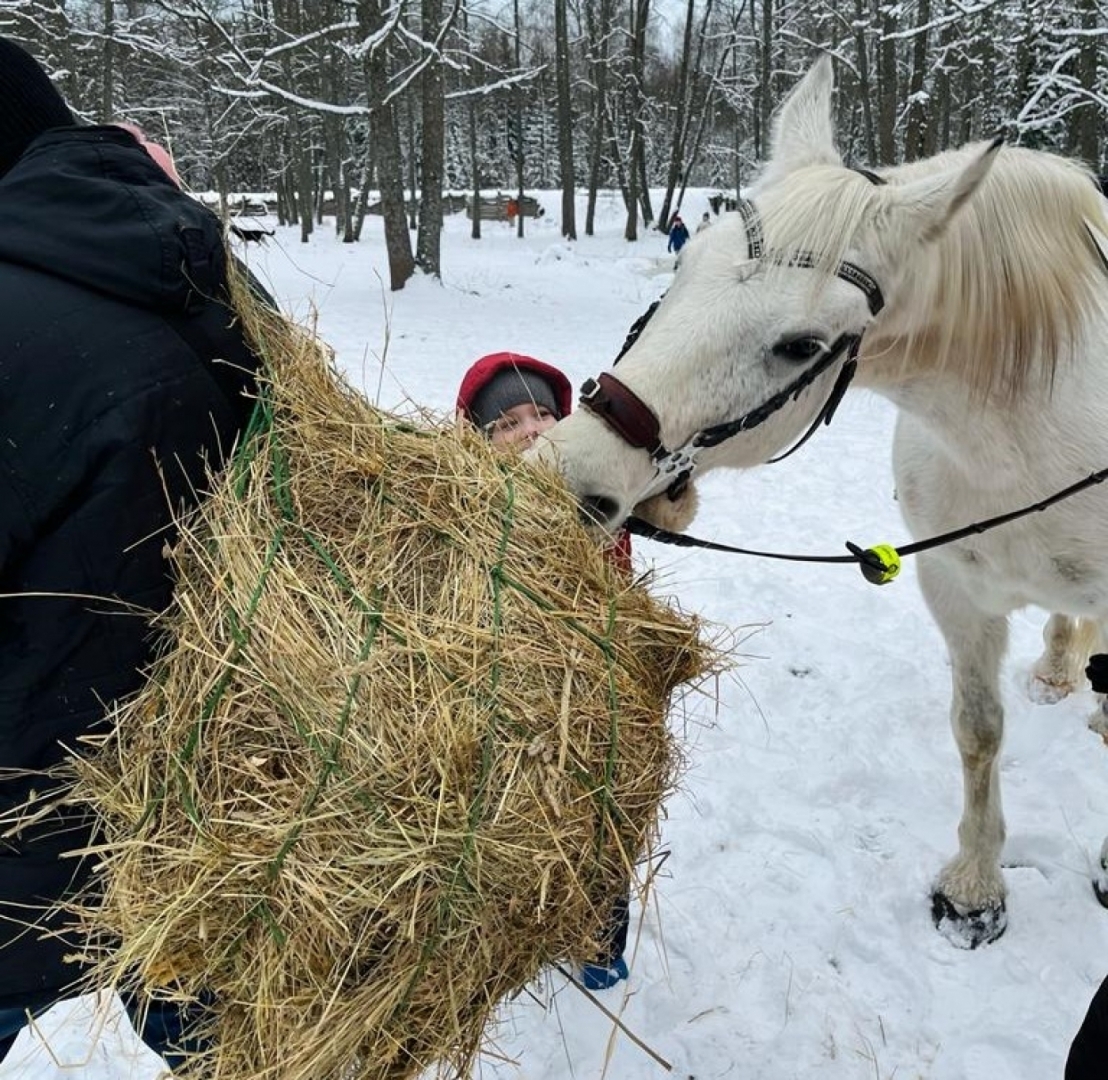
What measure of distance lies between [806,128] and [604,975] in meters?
2.59

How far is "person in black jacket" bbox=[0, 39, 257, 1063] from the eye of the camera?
1.24m

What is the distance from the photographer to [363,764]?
1.25 m

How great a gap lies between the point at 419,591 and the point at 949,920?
2459mm

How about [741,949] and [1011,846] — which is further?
[1011,846]

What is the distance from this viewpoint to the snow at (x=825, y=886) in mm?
→ 2436

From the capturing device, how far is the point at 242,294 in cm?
150

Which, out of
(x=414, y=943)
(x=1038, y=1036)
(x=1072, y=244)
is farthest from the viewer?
(x=1038, y=1036)

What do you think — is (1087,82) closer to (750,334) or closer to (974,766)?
(974,766)

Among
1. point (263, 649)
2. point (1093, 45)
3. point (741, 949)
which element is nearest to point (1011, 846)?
point (741, 949)

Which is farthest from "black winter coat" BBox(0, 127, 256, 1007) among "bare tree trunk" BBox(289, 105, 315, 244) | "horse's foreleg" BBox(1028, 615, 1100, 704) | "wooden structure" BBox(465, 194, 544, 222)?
"wooden structure" BBox(465, 194, 544, 222)

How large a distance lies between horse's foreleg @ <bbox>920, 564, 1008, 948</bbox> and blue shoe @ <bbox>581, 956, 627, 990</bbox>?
1.14 m

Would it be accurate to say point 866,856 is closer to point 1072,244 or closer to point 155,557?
point 1072,244

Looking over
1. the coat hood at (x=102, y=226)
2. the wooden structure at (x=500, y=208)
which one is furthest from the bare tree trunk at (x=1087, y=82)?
the wooden structure at (x=500, y=208)

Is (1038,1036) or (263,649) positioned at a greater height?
(263,649)
